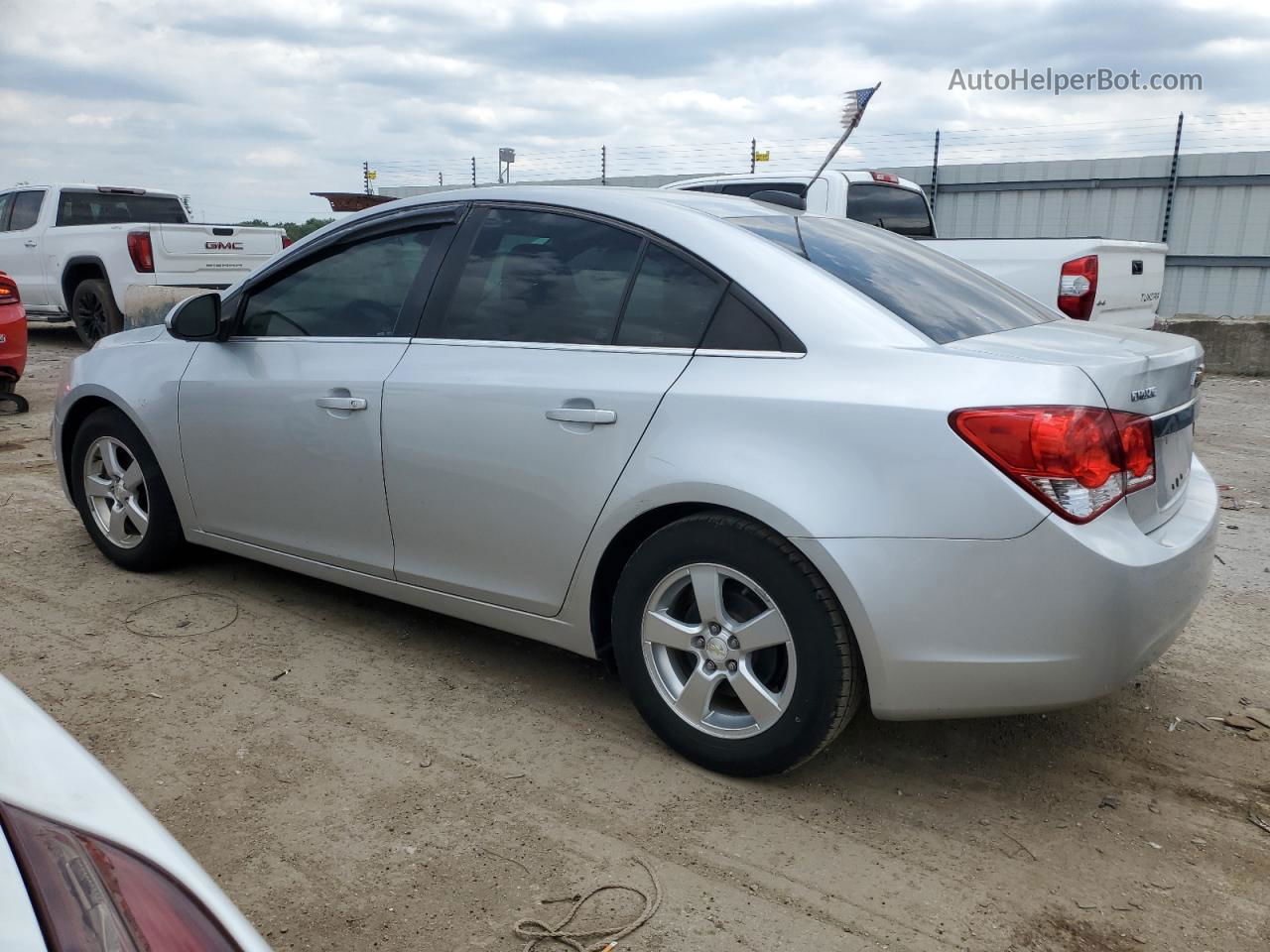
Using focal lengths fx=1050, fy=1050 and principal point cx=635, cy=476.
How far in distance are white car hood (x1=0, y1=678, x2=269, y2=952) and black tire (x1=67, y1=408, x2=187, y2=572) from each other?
10.1 feet

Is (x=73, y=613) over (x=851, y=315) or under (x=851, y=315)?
under

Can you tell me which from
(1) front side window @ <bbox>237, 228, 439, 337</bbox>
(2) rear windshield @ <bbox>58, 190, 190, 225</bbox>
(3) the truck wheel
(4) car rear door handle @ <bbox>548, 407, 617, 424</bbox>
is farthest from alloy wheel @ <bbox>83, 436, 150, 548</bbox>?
(2) rear windshield @ <bbox>58, 190, 190, 225</bbox>

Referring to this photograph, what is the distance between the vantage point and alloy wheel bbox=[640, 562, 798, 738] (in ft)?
9.04

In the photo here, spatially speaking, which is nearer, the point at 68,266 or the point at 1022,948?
the point at 1022,948

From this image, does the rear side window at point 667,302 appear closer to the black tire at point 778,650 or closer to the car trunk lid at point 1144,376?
the black tire at point 778,650

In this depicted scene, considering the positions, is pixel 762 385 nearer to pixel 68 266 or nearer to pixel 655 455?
pixel 655 455

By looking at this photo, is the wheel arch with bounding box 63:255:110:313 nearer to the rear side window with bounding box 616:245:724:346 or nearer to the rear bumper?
the rear side window with bounding box 616:245:724:346

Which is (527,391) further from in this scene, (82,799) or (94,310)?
(94,310)

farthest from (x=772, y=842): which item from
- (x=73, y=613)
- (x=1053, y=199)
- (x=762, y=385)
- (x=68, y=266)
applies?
(x=1053, y=199)

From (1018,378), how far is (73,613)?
357cm

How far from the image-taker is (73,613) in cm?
409

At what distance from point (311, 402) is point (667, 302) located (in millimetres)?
1402

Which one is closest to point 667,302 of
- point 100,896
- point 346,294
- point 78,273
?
point 346,294

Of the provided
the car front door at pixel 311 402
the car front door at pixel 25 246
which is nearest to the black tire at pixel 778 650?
the car front door at pixel 311 402
